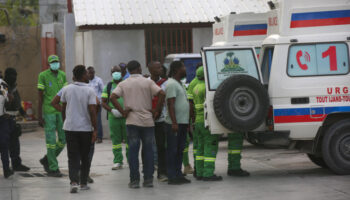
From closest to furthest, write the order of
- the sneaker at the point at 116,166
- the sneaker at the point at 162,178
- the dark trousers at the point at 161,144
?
the sneaker at the point at 162,178 < the dark trousers at the point at 161,144 < the sneaker at the point at 116,166

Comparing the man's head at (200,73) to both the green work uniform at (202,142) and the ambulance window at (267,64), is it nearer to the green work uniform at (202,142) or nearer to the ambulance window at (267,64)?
the green work uniform at (202,142)

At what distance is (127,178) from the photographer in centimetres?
1176

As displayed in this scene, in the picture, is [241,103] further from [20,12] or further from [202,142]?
[20,12]

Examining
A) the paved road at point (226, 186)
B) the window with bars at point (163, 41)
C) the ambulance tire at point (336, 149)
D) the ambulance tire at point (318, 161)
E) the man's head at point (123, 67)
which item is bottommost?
the paved road at point (226, 186)

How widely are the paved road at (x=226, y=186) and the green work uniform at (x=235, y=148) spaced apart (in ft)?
0.87

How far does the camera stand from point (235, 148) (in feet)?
37.1

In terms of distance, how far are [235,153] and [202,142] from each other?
1.87 ft

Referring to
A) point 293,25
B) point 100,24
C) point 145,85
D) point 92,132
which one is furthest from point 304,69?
point 100,24

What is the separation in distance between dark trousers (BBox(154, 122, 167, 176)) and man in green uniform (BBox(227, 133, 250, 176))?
1049 mm

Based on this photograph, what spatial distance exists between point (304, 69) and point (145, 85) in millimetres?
2499

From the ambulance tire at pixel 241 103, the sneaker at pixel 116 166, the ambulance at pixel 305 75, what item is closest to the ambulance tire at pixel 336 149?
the ambulance at pixel 305 75

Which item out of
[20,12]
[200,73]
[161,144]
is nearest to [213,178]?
[161,144]

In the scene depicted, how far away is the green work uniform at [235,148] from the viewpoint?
1125cm

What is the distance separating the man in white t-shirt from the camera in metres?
10.2
